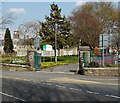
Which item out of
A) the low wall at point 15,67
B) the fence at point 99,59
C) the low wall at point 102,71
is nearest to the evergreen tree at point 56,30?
the low wall at point 15,67

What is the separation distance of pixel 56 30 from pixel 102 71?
75.4 ft

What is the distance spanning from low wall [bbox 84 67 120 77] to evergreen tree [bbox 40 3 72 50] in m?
21.1

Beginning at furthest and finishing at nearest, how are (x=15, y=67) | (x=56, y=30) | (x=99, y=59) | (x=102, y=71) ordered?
(x=56, y=30) → (x=15, y=67) → (x=99, y=59) → (x=102, y=71)

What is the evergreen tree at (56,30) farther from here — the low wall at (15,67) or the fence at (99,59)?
the fence at (99,59)

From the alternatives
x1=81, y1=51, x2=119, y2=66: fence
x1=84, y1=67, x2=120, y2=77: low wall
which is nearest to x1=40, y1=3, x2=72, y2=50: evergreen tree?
x1=81, y1=51, x2=119, y2=66: fence

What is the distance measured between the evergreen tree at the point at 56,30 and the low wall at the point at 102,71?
21.1 metres

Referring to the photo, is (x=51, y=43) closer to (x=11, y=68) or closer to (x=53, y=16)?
(x=53, y=16)

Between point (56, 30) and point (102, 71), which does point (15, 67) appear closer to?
point (102, 71)

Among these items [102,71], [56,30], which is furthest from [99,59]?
[56,30]

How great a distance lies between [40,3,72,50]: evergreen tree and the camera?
147ft

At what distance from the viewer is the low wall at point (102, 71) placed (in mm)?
22413

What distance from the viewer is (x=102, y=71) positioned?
23.0m

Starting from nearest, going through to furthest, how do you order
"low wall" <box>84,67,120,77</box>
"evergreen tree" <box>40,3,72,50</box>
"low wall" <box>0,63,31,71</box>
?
1. "low wall" <box>84,67,120,77</box>
2. "low wall" <box>0,63,31,71</box>
3. "evergreen tree" <box>40,3,72,50</box>

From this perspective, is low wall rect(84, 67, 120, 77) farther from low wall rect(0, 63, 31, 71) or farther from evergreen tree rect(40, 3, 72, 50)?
evergreen tree rect(40, 3, 72, 50)
